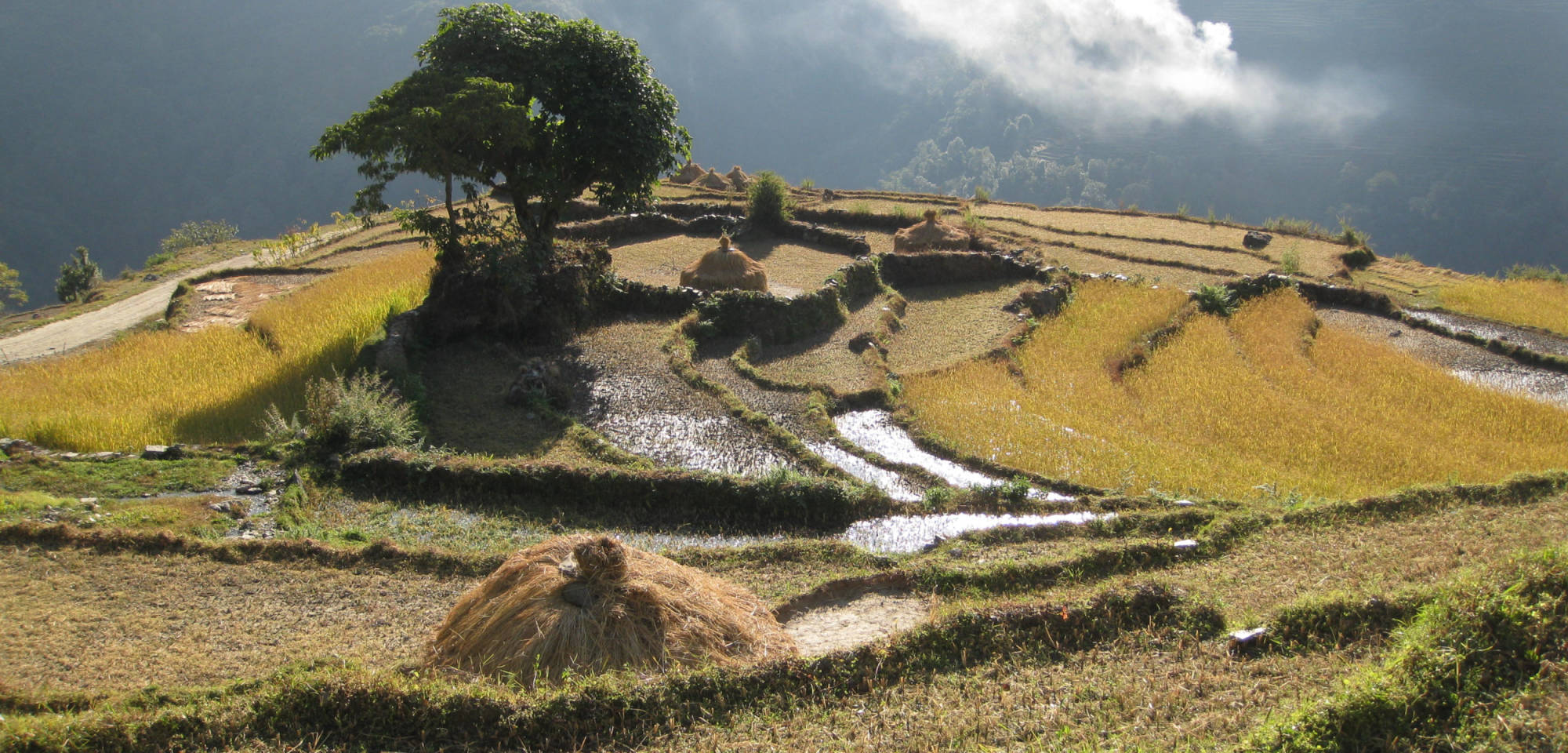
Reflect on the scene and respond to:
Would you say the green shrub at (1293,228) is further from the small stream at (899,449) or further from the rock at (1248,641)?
the rock at (1248,641)

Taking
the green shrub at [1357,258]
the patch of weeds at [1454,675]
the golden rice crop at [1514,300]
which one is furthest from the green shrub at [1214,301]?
the patch of weeds at [1454,675]

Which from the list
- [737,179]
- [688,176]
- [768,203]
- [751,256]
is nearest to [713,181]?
[737,179]

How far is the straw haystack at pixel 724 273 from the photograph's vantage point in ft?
49.4

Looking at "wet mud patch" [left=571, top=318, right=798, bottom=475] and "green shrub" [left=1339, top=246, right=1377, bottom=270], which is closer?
"wet mud patch" [left=571, top=318, right=798, bottom=475]

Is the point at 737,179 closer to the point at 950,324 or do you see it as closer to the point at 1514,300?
the point at 950,324

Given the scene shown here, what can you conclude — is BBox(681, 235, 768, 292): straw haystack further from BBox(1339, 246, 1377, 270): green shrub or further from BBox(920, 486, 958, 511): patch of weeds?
BBox(1339, 246, 1377, 270): green shrub

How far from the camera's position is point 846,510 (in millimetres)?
7988

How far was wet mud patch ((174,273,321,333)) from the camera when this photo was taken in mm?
14281

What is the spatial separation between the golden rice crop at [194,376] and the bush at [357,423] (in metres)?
1.10

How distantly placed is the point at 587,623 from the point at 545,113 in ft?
36.5

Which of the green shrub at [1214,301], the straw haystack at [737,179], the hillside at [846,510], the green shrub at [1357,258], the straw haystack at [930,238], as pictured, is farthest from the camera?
the straw haystack at [737,179]

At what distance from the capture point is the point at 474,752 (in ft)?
14.3

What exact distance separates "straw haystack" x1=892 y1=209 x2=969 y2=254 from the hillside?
1925 millimetres

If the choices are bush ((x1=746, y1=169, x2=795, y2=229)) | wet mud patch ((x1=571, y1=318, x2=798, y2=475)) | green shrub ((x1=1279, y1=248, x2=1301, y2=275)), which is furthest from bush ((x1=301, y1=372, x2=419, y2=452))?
green shrub ((x1=1279, y1=248, x2=1301, y2=275))
